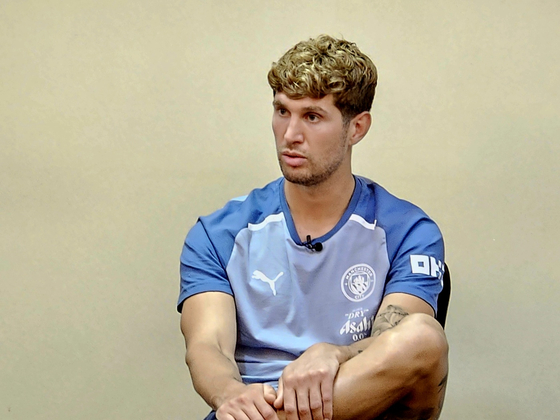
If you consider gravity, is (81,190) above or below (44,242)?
above

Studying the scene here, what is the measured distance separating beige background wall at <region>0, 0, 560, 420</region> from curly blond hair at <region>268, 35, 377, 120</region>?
553mm

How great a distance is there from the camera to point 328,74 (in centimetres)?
187

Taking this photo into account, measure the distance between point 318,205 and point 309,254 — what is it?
0.13m

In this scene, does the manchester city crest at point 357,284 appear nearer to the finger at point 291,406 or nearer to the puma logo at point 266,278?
the puma logo at point 266,278

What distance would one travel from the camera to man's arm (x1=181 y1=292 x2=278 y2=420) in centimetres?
159

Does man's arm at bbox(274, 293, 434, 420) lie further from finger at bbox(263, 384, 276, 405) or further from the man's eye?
the man's eye

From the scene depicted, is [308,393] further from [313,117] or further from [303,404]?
[313,117]

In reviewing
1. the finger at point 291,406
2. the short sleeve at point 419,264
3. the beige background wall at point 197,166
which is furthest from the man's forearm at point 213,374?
the beige background wall at point 197,166

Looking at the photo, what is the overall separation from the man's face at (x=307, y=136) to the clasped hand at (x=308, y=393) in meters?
0.48

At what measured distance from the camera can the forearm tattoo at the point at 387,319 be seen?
1755 mm

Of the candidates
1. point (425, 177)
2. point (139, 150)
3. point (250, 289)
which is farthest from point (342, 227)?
point (139, 150)

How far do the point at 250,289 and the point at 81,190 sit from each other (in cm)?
79

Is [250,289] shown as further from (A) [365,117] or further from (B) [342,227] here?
(A) [365,117]

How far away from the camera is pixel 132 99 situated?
2459 mm
